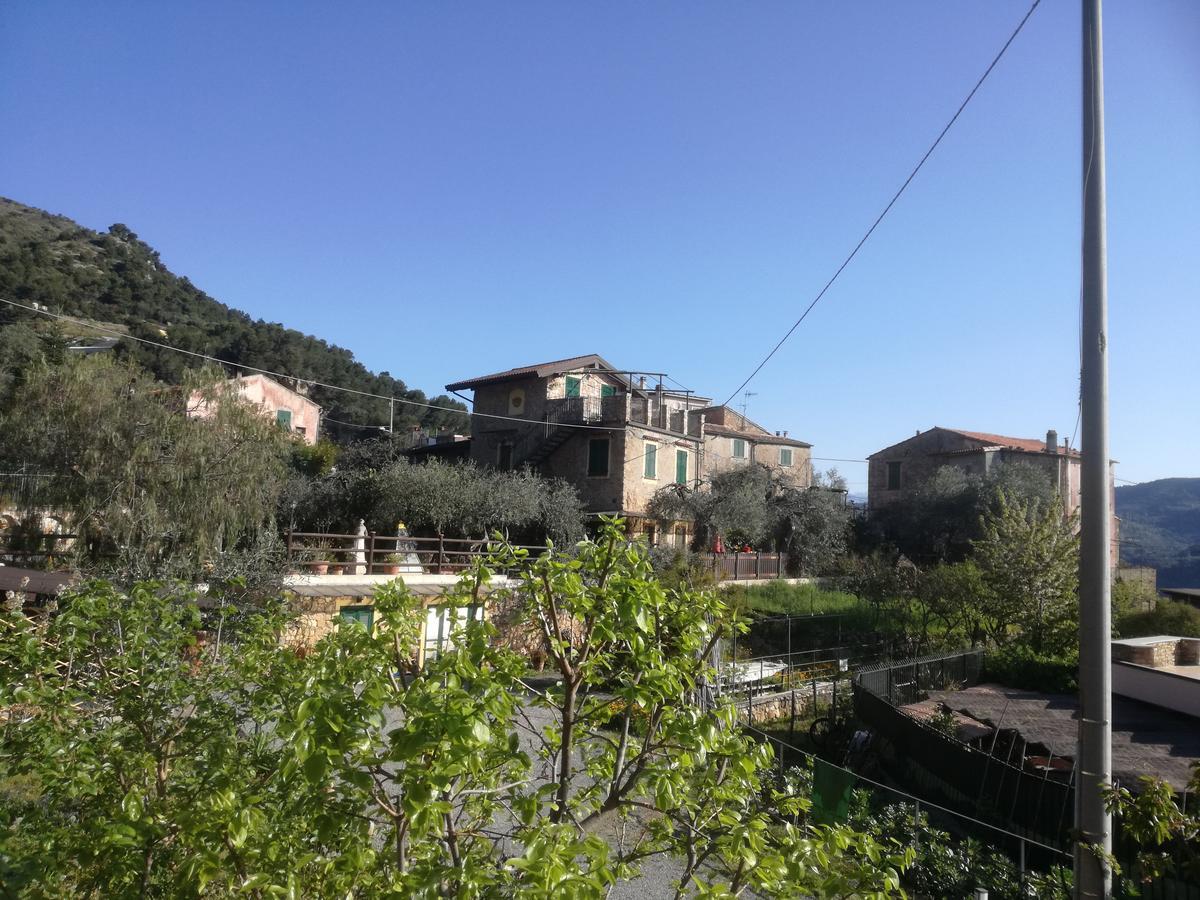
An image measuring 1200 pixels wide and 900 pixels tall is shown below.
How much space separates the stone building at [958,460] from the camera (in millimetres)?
41500

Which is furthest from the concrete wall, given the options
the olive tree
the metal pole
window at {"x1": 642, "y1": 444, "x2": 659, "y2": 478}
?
window at {"x1": 642, "y1": 444, "x2": 659, "y2": 478}

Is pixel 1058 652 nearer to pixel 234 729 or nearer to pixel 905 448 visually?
pixel 234 729

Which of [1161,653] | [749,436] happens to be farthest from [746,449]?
[1161,653]

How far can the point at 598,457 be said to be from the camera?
1287 inches

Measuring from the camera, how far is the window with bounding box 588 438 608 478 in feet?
107

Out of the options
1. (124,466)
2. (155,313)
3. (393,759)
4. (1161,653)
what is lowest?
(1161,653)

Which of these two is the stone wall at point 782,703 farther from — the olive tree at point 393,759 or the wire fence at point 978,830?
the olive tree at point 393,759

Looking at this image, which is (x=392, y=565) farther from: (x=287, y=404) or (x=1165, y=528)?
(x=1165, y=528)

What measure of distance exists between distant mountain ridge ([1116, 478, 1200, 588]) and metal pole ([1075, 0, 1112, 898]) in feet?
190

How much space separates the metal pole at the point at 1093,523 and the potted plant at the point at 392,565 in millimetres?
17369

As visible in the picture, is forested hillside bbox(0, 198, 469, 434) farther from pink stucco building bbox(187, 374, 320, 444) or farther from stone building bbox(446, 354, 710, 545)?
stone building bbox(446, 354, 710, 545)

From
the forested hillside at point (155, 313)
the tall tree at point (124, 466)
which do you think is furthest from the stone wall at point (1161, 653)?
the forested hillside at point (155, 313)

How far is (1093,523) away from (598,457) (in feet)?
92.0

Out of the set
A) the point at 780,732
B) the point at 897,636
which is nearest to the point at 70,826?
the point at 780,732
